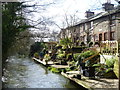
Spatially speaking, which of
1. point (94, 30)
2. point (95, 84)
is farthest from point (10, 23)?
point (94, 30)

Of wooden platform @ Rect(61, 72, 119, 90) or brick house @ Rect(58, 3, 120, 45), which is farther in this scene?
brick house @ Rect(58, 3, 120, 45)

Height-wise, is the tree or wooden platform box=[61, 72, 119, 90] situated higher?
the tree

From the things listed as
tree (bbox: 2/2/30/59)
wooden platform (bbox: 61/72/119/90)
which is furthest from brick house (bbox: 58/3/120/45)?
tree (bbox: 2/2/30/59)

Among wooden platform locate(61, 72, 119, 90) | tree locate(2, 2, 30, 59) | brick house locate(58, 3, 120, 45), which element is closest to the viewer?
tree locate(2, 2, 30, 59)

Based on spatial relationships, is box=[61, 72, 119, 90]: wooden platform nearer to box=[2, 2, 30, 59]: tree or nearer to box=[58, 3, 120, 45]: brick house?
box=[2, 2, 30, 59]: tree

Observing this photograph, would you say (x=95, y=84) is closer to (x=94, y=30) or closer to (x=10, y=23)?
(x=10, y=23)

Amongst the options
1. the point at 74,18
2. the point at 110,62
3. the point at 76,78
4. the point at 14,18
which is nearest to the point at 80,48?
the point at 74,18

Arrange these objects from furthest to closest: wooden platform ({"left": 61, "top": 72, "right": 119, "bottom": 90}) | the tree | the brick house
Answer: the brick house < wooden platform ({"left": 61, "top": 72, "right": 119, "bottom": 90}) < the tree

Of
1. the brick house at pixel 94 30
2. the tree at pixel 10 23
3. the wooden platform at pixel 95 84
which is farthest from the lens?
the brick house at pixel 94 30

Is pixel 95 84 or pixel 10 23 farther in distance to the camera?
pixel 95 84

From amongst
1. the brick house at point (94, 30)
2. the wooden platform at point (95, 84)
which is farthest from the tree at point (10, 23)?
the brick house at point (94, 30)

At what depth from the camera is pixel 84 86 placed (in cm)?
738

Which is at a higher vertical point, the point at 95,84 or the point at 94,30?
the point at 94,30

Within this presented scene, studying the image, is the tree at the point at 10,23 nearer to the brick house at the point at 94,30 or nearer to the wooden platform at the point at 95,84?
the wooden platform at the point at 95,84
